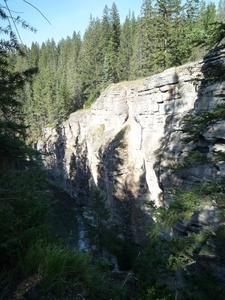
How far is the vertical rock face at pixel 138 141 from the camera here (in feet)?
49.4

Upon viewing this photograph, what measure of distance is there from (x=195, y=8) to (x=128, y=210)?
43.1 meters

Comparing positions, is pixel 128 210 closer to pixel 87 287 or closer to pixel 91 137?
pixel 91 137

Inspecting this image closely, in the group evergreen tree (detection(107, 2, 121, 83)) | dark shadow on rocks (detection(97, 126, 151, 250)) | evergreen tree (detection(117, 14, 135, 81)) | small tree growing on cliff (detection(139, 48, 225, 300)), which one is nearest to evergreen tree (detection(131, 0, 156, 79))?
evergreen tree (detection(117, 14, 135, 81))

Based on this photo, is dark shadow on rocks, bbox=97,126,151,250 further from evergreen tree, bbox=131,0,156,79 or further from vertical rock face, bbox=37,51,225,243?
evergreen tree, bbox=131,0,156,79

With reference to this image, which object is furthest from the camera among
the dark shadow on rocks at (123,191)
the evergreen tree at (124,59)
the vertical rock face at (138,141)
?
the evergreen tree at (124,59)

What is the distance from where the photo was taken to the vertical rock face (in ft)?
49.4

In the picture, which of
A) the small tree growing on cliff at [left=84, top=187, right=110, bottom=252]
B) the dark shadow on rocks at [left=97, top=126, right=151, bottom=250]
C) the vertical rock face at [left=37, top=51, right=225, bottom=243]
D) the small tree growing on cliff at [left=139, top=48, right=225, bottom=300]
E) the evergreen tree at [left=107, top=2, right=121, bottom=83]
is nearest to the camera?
the small tree growing on cliff at [left=139, top=48, right=225, bottom=300]

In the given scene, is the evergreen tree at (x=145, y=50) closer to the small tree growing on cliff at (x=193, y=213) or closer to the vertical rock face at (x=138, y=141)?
the vertical rock face at (x=138, y=141)

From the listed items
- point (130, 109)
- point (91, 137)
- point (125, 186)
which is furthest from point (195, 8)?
point (125, 186)

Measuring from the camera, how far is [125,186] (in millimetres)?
22797

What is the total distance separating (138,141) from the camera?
23578 mm

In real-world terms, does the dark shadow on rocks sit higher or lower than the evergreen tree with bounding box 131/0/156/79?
lower

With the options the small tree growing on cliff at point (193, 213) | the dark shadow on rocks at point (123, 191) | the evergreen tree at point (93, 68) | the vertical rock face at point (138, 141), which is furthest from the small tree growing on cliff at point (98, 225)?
the evergreen tree at point (93, 68)

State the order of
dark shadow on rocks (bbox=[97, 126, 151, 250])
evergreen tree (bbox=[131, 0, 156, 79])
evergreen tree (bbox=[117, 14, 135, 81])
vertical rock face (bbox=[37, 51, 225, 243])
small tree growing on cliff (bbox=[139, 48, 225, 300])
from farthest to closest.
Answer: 1. evergreen tree (bbox=[117, 14, 135, 81])
2. evergreen tree (bbox=[131, 0, 156, 79])
3. dark shadow on rocks (bbox=[97, 126, 151, 250])
4. vertical rock face (bbox=[37, 51, 225, 243])
5. small tree growing on cliff (bbox=[139, 48, 225, 300])
